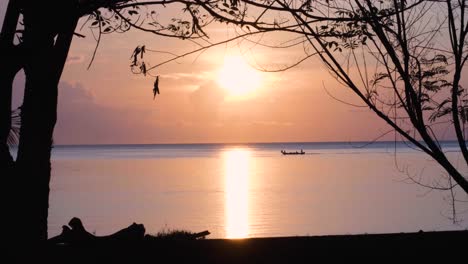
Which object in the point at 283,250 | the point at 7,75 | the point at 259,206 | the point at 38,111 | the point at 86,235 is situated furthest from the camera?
the point at 259,206

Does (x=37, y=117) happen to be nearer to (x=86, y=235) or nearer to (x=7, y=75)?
(x=7, y=75)

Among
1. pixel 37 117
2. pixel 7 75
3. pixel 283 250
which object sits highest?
pixel 7 75

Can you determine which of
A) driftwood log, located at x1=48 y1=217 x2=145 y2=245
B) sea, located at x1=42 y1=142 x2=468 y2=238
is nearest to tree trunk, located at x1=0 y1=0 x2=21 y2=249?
driftwood log, located at x1=48 y1=217 x2=145 y2=245

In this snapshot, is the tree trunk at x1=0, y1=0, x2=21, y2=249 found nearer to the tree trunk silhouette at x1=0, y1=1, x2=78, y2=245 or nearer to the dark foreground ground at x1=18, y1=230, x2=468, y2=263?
the tree trunk silhouette at x1=0, y1=1, x2=78, y2=245

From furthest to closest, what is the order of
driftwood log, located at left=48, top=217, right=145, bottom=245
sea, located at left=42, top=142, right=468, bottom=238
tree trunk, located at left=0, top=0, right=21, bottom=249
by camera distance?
sea, located at left=42, top=142, right=468, bottom=238, driftwood log, located at left=48, top=217, right=145, bottom=245, tree trunk, located at left=0, top=0, right=21, bottom=249

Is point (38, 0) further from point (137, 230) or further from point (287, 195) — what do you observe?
point (287, 195)

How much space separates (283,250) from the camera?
335 inches

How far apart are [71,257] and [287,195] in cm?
4800

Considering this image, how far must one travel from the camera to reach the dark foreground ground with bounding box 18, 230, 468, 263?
825cm

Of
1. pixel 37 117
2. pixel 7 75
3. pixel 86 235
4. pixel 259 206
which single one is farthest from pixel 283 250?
pixel 259 206

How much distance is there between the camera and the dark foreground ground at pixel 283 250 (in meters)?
8.25

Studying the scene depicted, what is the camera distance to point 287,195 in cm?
A: 5559

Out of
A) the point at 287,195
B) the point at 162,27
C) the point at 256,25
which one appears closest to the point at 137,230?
the point at 162,27

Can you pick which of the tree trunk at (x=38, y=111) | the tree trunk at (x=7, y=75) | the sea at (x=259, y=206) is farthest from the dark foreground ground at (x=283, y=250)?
the sea at (x=259, y=206)
